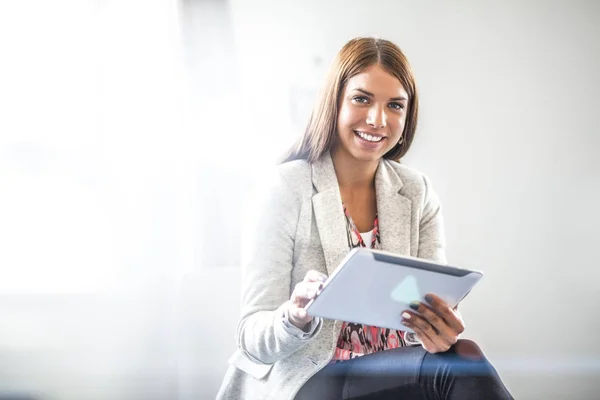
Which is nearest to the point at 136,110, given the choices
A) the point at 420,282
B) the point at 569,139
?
the point at 420,282

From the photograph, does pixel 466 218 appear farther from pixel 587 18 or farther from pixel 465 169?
pixel 587 18

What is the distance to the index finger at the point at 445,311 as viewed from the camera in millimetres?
934

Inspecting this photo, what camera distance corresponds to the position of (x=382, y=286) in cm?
90

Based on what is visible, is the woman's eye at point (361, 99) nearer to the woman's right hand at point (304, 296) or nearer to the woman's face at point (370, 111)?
the woman's face at point (370, 111)

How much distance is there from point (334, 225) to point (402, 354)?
27 cm

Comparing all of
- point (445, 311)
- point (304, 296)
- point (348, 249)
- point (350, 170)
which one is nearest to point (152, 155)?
point (350, 170)

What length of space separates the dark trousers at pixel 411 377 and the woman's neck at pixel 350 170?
38cm

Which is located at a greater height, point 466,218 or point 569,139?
point 569,139

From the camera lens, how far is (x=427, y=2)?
177 centimetres

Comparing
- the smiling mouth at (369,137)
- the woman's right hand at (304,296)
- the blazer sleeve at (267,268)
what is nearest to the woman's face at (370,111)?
the smiling mouth at (369,137)

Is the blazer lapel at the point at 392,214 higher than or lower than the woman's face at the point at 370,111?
lower

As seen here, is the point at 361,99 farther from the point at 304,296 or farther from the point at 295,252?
the point at 304,296

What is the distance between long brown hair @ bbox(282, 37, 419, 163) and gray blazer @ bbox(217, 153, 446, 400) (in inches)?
1.4

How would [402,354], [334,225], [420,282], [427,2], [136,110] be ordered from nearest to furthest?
[420,282] → [402,354] → [334,225] → [136,110] → [427,2]
